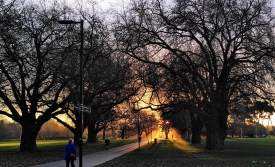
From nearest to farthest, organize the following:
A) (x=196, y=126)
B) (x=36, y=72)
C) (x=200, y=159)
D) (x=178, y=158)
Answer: (x=200, y=159) → (x=178, y=158) → (x=36, y=72) → (x=196, y=126)

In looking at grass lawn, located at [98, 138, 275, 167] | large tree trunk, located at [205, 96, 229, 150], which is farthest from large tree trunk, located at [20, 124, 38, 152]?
large tree trunk, located at [205, 96, 229, 150]

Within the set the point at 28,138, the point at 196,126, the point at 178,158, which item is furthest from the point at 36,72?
the point at 196,126

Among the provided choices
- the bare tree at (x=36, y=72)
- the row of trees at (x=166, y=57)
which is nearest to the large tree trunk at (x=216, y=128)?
the row of trees at (x=166, y=57)

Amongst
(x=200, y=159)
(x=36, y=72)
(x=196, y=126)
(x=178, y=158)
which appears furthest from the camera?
(x=196, y=126)

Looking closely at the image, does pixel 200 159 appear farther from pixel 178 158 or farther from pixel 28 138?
pixel 28 138

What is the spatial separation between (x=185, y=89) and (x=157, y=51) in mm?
4180

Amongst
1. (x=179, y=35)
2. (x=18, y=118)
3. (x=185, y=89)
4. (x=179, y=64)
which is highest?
(x=179, y=35)

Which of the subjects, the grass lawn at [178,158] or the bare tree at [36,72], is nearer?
the grass lawn at [178,158]

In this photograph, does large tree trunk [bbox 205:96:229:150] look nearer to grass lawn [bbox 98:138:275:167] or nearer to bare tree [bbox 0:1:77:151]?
grass lawn [bbox 98:138:275:167]

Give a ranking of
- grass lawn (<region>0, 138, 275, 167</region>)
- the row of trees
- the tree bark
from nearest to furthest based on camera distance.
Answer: grass lawn (<region>0, 138, 275, 167</region>) → the row of trees → the tree bark

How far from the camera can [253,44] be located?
96.2ft

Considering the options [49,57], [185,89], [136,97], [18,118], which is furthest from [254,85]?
[18,118]

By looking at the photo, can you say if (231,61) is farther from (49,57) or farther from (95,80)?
(49,57)

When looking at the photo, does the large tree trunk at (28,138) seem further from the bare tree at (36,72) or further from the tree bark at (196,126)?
the tree bark at (196,126)
